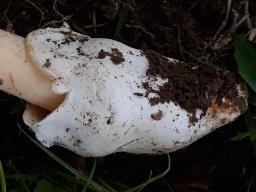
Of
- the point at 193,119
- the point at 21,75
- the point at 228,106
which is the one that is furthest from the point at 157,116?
the point at 21,75

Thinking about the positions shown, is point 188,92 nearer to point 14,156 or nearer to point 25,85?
point 25,85

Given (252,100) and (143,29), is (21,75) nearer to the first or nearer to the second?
(143,29)

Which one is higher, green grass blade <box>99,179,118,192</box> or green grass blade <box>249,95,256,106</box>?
green grass blade <box>249,95,256,106</box>

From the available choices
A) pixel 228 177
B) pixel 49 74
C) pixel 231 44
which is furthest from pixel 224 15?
pixel 49 74

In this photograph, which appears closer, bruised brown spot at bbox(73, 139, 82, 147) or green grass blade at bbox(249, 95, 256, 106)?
bruised brown spot at bbox(73, 139, 82, 147)

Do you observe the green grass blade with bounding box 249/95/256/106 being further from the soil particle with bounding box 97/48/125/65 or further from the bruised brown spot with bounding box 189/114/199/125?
the soil particle with bounding box 97/48/125/65

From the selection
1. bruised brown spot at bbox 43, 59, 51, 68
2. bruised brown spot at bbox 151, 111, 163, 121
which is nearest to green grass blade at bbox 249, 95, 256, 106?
bruised brown spot at bbox 151, 111, 163, 121

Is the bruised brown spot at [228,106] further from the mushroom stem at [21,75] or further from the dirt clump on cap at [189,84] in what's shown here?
the mushroom stem at [21,75]

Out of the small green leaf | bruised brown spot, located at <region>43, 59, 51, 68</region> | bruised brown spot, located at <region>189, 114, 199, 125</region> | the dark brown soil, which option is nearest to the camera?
bruised brown spot, located at <region>43, 59, 51, 68</region>
